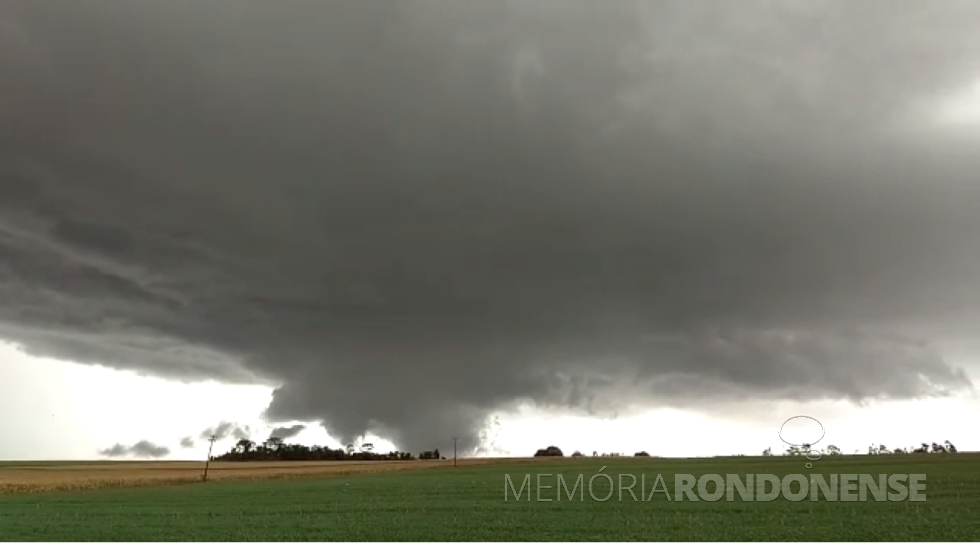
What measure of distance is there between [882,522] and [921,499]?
60.1 feet

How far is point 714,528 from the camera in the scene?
39969mm

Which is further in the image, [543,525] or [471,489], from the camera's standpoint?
[471,489]

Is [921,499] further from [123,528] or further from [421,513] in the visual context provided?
[123,528]

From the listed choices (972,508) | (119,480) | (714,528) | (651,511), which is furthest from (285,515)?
(119,480)

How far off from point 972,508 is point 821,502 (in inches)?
370

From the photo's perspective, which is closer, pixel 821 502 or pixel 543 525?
pixel 543 525

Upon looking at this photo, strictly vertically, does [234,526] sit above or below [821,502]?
below

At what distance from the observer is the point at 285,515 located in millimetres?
50562

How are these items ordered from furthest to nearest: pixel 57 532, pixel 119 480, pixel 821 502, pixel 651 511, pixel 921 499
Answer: pixel 119 480
pixel 921 499
pixel 821 502
pixel 651 511
pixel 57 532

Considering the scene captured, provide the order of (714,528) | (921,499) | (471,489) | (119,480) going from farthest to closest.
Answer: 1. (119,480)
2. (471,489)
3. (921,499)
4. (714,528)

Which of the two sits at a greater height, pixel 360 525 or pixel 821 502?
pixel 821 502

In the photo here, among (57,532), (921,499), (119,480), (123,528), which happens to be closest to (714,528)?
(921,499)

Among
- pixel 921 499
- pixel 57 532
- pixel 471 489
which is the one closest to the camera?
pixel 57 532

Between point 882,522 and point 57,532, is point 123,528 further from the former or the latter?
point 882,522
